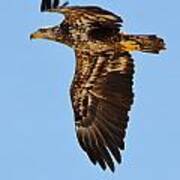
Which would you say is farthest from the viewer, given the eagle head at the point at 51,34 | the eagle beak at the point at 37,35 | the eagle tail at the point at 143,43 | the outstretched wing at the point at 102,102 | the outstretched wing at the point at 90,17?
the eagle beak at the point at 37,35

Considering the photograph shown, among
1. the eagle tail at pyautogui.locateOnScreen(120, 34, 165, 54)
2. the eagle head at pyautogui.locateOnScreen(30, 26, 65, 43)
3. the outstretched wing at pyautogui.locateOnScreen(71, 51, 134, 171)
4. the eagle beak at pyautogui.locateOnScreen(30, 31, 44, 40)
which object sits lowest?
the outstretched wing at pyautogui.locateOnScreen(71, 51, 134, 171)

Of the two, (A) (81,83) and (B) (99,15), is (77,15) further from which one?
(A) (81,83)

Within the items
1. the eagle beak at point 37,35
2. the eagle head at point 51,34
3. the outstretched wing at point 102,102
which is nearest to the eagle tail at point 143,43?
the outstretched wing at point 102,102

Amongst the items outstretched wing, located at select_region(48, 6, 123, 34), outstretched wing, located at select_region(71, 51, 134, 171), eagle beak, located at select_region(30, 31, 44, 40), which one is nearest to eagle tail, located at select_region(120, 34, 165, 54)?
outstretched wing, located at select_region(48, 6, 123, 34)

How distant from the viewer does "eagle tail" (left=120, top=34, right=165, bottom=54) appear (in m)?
16.9

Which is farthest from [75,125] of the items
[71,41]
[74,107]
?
[71,41]

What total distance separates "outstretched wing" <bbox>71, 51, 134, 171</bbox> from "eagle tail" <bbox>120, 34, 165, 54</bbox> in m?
0.63

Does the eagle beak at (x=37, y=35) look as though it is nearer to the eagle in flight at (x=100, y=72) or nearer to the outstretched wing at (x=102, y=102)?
the eagle in flight at (x=100, y=72)

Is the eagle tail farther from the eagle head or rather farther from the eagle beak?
the eagle beak

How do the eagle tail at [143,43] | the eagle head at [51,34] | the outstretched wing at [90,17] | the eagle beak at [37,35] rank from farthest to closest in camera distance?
the eagle beak at [37,35] → the eagle head at [51,34] → the eagle tail at [143,43] → the outstretched wing at [90,17]

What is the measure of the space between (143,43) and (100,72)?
1460mm

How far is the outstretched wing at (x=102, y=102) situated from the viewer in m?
17.2

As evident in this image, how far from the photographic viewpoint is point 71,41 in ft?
57.7

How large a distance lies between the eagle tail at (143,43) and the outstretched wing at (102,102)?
2.05ft
